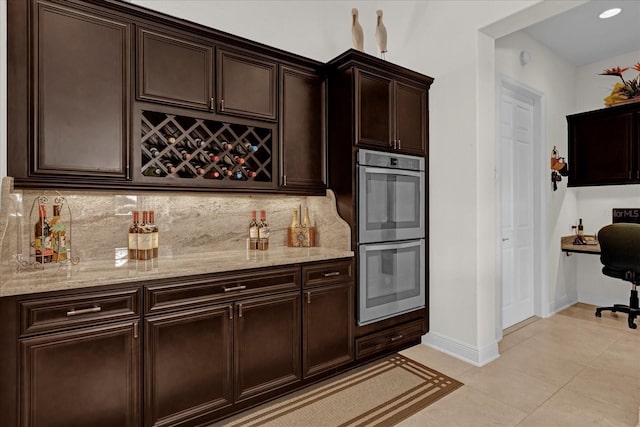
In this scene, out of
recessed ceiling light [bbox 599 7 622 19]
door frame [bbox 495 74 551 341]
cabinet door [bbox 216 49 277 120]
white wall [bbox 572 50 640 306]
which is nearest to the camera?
cabinet door [bbox 216 49 277 120]

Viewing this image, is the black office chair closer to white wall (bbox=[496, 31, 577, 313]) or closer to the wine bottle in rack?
white wall (bbox=[496, 31, 577, 313])

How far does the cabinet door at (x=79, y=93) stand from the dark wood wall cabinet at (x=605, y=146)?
16.6ft

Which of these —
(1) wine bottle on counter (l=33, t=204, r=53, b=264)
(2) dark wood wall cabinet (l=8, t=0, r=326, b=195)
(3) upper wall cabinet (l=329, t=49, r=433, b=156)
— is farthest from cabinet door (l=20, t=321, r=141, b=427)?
(3) upper wall cabinet (l=329, t=49, r=433, b=156)

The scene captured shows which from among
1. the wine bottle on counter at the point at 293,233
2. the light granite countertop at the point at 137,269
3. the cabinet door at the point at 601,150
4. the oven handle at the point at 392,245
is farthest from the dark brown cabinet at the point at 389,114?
the cabinet door at the point at 601,150

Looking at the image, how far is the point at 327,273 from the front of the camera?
2512mm

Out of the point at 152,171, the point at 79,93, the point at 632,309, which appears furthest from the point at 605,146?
the point at 79,93

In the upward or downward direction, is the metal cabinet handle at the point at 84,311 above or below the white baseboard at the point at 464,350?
above

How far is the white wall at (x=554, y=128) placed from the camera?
3734mm

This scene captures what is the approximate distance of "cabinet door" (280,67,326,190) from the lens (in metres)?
2.71

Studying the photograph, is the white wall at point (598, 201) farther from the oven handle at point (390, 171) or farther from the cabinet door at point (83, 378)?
the cabinet door at point (83, 378)

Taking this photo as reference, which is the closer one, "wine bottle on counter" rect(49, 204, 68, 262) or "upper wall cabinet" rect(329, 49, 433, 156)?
"wine bottle on counter" rect(49, 204, 68, 262)

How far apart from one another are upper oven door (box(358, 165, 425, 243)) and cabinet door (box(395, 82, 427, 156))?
0.25 m

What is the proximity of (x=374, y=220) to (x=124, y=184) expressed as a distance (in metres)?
1.80

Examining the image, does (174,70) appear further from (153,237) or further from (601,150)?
(601,150)
